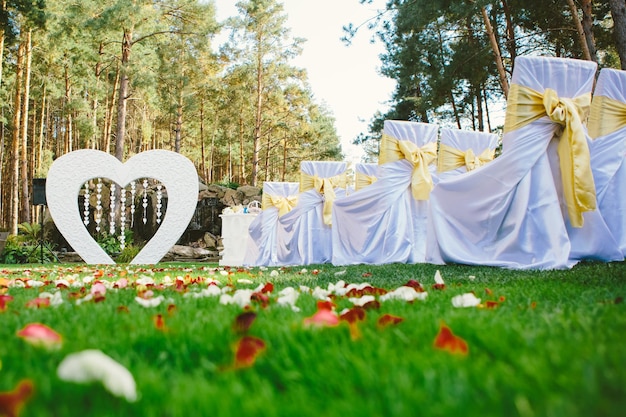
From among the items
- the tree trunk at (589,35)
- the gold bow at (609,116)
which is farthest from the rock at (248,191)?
the gold bow at (609,116)

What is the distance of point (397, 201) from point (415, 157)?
0.74 m

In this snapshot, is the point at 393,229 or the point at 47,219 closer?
the point at 393,229

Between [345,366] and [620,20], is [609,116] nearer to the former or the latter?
[620,20]

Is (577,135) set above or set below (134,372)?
above

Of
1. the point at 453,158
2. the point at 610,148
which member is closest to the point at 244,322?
the point at 610,148

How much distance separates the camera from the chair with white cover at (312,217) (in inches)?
376

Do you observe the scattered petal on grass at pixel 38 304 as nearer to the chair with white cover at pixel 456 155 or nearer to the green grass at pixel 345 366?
the green grass at pixel 345 366

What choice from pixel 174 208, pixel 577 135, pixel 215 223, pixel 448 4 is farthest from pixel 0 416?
pixel 215 223

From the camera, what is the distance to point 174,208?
9.29 meters

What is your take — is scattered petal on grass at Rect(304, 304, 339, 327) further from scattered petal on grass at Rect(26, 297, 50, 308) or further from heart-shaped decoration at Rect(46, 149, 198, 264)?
heart-shaped decoration at Rect(46, 149, 198, 264)

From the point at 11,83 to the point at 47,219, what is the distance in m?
9.98

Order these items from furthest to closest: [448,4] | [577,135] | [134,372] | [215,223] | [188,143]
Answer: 1. [188,143]
2. [215,223]
3. [448,4]
4. [577,135]
5. [134,372]

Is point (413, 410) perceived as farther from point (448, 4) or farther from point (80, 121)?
point (80, 121)

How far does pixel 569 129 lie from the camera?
4.18 metres
